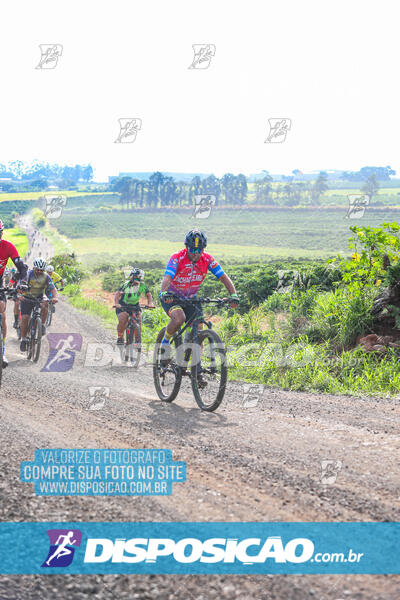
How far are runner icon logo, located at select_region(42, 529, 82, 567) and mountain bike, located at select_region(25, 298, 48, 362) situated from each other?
9139mm

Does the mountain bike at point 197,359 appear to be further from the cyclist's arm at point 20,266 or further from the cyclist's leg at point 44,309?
the cyclist's leg at point 44,309

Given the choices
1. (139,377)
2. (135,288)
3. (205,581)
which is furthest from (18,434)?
(135,288)

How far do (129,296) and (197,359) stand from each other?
5651 millimetres

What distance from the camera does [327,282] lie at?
1437 centimetres

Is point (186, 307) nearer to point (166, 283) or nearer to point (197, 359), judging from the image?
point (166, 283)

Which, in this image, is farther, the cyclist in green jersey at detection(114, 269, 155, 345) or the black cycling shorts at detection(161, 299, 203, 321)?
the cyclist in green jersey at detection(114, 269, 155, 345)

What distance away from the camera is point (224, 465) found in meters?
5.12

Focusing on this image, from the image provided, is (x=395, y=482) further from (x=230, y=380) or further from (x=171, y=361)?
(x=230, y=380)

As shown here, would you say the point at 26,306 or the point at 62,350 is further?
the point at 62,350

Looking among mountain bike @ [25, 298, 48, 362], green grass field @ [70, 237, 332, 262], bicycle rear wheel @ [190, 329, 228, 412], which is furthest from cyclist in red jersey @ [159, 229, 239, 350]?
green grass field @ [70, 237, 332, 262]

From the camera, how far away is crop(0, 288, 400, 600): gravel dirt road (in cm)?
323

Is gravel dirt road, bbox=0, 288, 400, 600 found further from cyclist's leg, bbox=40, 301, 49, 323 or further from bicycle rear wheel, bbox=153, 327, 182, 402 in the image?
cyclist's leg, bbox=40, 301, 49, 323

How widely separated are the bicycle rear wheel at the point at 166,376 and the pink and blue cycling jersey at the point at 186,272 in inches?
26.0

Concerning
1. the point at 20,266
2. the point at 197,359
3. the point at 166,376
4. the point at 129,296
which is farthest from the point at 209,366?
the point at 129,296
